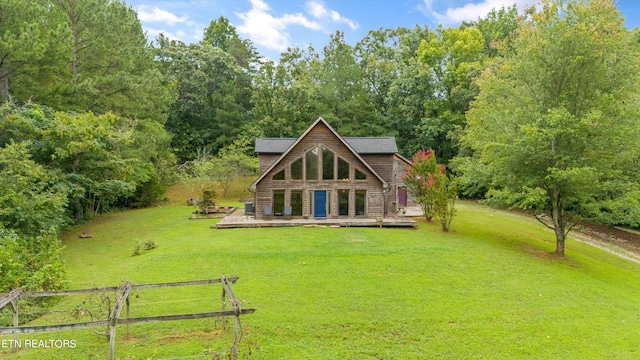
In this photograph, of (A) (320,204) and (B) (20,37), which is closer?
(B) (20,37)

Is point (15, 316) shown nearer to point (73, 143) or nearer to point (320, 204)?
point (73, 143)

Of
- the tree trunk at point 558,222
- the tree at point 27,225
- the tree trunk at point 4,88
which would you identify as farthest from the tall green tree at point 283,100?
the tree trunk at point 558,222

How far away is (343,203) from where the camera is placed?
20.7 meters

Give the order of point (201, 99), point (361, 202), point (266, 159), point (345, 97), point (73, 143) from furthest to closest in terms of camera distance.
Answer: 1. point (201, 99)
2. point (345, 97)
3. point (266, 159)
4. point (361, 202)
5. point (73, 143)

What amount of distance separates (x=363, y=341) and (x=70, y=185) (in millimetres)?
16096

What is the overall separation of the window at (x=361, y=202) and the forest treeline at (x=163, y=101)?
554 cm

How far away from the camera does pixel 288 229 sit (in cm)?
1828

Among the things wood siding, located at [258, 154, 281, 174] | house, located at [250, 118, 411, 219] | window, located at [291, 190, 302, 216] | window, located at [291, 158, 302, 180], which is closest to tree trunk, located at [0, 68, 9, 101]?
house, located at [250, 118, 411, 219]

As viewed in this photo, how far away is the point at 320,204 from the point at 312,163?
2.43 meters

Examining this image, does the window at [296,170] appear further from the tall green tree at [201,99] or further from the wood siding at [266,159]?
the tall green tree at [201,99]

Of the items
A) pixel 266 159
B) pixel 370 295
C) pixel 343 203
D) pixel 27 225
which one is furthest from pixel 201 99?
pixel 370 295

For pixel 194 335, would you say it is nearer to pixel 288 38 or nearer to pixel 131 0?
pixel 131 0

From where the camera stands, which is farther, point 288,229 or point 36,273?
point 288,229

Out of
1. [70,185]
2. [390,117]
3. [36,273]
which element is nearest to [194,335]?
[36,273]
